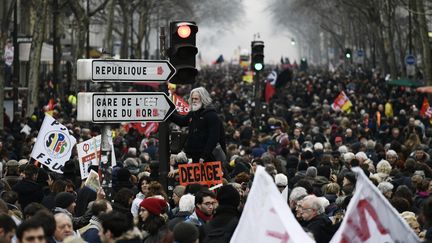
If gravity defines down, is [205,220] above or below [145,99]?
below

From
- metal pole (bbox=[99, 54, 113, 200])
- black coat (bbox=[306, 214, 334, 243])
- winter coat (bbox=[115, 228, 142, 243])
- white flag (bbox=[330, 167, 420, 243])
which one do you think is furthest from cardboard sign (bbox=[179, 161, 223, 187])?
white flag (bbox=[330, 167, 420, 243])

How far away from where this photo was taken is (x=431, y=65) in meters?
41.0

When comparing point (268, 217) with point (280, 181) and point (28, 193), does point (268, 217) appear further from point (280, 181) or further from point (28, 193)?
point (28, 193)

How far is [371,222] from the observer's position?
7719mm

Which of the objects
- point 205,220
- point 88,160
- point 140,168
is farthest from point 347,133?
point 205,220

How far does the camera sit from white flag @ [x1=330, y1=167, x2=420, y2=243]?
765 centimetres

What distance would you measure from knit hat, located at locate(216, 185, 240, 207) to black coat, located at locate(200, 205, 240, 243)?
7 centimetres

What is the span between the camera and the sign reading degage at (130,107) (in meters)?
12.6

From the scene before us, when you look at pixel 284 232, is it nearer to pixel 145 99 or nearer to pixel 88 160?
pixel 145 99

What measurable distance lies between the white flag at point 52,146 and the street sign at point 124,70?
4.33 meters

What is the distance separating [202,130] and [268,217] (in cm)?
583

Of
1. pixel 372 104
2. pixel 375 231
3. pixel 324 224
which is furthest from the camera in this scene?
pixel 372 104

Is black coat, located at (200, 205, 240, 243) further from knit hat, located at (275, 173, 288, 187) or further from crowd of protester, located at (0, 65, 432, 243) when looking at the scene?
knit hat, located at (275, 173, 288, 187)

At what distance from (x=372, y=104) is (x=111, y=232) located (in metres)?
32.0
